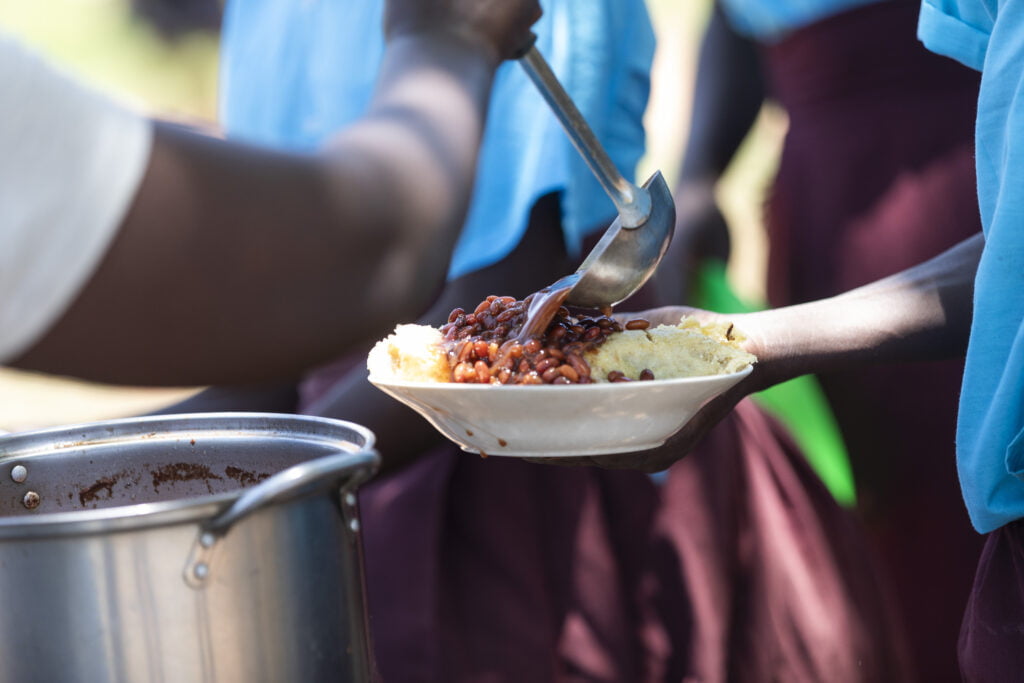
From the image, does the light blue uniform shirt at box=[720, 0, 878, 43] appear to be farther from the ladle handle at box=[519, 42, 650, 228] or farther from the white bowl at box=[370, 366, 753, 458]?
the white bowl at box=[370, 366, 753, 458]

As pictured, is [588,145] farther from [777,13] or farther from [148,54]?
[148,54]

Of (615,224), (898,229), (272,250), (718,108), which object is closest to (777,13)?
A: (718,108)

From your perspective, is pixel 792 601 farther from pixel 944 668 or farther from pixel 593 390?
pixel 593 390

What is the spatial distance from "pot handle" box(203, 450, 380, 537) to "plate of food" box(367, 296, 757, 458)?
0.25 meters

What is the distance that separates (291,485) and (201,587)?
10 cm

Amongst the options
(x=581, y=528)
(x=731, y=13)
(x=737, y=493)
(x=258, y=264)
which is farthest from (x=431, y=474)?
(x=731, y=13)

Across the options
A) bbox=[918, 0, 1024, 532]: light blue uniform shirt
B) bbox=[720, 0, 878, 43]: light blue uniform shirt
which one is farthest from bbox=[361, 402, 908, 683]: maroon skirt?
bbox=[720, 0, 878, 43]: light blue uniform shirt

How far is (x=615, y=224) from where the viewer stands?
121 centimetres

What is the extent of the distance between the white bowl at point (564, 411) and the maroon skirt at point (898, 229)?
1.16 meters

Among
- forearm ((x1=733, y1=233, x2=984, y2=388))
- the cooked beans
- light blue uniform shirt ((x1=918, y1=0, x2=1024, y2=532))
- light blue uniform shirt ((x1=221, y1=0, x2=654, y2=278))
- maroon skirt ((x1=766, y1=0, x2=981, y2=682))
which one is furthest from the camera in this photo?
maroon skirt ((x1=766, y1=0, x2=981, y2=682))

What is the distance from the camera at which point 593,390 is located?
38.3 inches

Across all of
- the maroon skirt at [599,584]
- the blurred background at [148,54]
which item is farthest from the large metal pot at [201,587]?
the blurred background at [148,54]

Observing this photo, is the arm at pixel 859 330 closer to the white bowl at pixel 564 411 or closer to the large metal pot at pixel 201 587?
the white bowl at pixel 564 411

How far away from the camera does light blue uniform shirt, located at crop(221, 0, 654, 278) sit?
5.16ft
